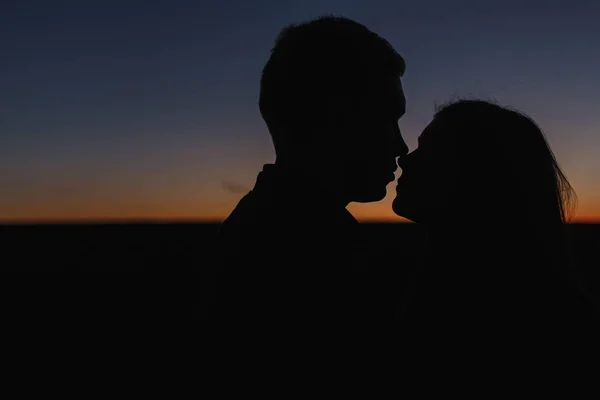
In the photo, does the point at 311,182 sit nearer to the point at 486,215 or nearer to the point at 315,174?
the point at 315,174

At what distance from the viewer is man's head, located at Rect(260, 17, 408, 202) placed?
104 inches

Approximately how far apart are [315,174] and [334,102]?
375 mm

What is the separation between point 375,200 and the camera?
9.68 ft

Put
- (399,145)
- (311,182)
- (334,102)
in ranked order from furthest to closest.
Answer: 1. (399,145)
2. (334,102)
3. (311,182)

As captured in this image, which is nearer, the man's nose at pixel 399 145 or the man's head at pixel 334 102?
the man's head at pixel 334 102

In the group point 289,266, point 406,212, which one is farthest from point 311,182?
point 406,212

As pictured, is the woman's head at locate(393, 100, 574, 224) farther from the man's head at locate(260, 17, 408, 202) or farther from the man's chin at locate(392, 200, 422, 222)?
the man's head at locate(260, 17, 408, 202)

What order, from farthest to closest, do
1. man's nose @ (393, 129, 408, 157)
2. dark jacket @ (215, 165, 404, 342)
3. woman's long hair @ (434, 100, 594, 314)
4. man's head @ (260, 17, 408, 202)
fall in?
woman's long hair @ (434, 100, 594, 314)
man's nose @ (393, 129, 408, 157)
man's head @ (260, 17, 408, 202)
dark jacket @ (215, 165, 404, 342)

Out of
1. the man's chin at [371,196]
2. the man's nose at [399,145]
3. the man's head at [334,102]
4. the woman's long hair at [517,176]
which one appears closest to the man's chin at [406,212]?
the woman's long hair at [517,176]

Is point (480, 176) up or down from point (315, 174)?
up

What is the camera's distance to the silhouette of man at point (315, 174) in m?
2.16

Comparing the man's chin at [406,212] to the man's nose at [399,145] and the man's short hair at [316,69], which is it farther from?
the man's short hair at [316,69]

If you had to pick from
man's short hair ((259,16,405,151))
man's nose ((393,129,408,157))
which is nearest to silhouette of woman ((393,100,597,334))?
man's nose ((393,129,408,157))

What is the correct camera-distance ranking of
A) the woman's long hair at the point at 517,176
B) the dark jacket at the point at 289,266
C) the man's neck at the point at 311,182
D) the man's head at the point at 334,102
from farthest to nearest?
1. the woman's long hair at the point at 517,176
2. the man's head at the point at 334,102
3. the man's neck at the point at 311,182
4. the dark jacket at the point at 289,266
